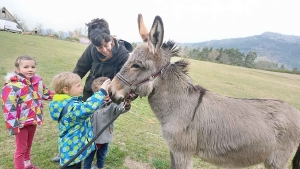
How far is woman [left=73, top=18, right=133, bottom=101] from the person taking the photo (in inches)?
124

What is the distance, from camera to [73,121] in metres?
2.74

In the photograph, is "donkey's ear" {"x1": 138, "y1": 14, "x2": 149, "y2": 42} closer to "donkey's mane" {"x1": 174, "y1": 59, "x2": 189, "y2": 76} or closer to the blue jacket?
"donkey's mane" {"x1": 174, "y1": 59, "x2": 189, "y2": 76}

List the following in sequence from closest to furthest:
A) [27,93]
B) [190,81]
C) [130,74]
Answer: [130,74], [190,81], [27,93]

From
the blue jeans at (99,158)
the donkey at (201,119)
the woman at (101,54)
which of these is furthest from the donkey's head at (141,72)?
the blue jeans at (99,158)

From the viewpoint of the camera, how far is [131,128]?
241 inches

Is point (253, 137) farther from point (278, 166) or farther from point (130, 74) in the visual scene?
point (130, 74)

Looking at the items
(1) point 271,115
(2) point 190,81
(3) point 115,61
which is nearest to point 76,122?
(3) point 115,61

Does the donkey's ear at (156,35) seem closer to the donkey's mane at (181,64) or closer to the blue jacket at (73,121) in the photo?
the donkey's mane at (181,64)

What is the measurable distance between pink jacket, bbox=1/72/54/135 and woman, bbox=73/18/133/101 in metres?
0.80

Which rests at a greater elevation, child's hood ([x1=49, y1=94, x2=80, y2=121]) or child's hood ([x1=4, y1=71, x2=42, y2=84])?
child's hood ([x1=4, y1=71, x2=42, y2=84])

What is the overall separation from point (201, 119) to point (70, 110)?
1.78m

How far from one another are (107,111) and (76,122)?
628mm

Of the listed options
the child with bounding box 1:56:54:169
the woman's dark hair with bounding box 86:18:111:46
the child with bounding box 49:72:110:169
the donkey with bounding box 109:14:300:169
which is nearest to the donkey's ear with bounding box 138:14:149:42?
the donkey with bounding box 109:14:300:169

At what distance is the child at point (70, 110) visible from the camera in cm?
259
